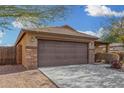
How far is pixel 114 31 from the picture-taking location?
65.2 feet

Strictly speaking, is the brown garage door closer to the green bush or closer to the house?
the house

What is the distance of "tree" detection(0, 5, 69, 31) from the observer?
5902 mm

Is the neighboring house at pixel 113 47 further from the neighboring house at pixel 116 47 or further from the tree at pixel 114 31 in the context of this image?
the tree at pixel 114 31

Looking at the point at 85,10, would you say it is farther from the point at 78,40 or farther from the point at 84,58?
the point at 84,58

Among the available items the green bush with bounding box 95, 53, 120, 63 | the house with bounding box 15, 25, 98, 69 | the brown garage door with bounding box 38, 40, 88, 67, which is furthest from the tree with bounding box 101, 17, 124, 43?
the brown garage door with bounding box 38, 40, 88, 67

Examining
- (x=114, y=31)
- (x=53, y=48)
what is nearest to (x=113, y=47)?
(x=114, y=31)

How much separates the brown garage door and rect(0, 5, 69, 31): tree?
18.7ft

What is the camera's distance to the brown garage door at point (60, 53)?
12.5 meters

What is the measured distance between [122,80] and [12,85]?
14.7 feet

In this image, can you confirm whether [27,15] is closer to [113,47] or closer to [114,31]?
[113,47]

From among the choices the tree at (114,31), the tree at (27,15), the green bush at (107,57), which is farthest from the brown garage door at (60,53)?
the tree at (27,15)

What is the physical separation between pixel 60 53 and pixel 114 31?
851 cm

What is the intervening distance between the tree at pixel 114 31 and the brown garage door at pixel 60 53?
14.2ft
